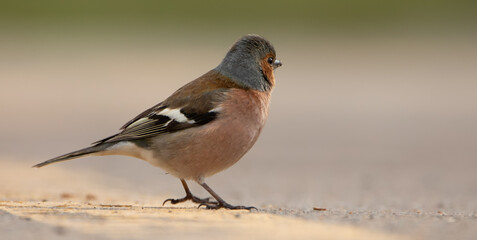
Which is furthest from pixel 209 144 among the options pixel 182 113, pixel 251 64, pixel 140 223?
pixel 140 223

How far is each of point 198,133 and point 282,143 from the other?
7507mm

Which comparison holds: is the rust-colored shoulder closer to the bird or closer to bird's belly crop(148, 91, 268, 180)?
the bird

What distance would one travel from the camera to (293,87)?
75.7 feet

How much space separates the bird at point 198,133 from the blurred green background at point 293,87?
1.23 meters

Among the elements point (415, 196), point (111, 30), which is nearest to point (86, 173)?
point (415, 196)

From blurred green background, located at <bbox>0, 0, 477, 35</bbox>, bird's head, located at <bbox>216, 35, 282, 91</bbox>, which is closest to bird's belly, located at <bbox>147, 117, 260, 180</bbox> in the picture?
bird's head, located at <bbox>216, 35, 282, 91</bbox>

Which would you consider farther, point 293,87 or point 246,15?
point 246,15

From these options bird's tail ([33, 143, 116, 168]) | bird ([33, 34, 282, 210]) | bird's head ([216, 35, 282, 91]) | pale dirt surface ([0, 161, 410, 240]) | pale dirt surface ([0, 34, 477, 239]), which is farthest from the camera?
bird's head ([216, 35, 282, 91])

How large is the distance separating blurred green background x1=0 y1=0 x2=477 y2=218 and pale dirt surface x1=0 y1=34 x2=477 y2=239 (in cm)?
6

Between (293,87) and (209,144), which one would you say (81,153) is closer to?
(209,144)

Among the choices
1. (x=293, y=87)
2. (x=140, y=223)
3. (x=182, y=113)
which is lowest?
(x=140, y=223)

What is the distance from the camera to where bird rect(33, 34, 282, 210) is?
7.20 m

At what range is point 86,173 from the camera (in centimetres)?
1077

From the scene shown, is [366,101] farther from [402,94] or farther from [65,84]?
[65,84]
